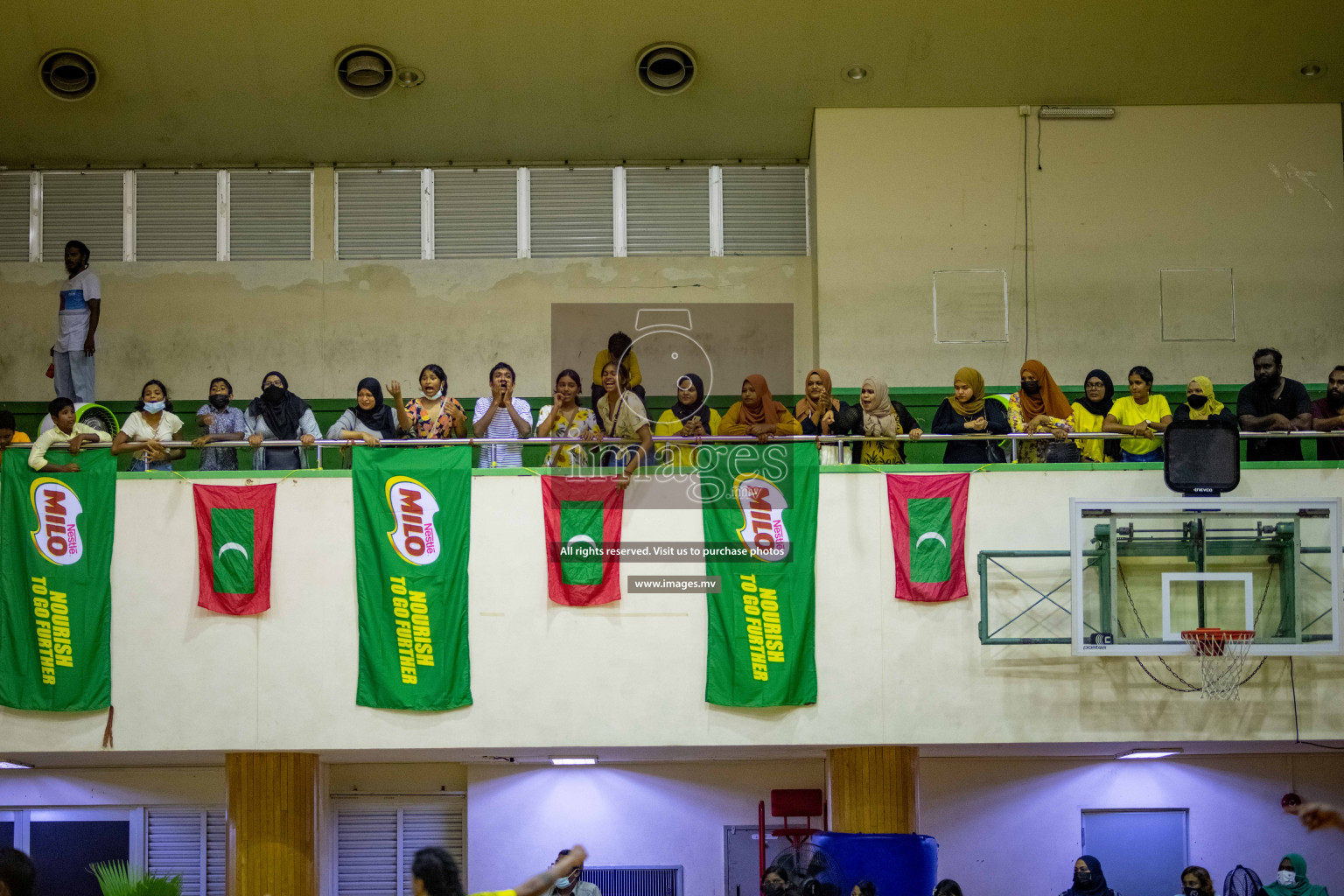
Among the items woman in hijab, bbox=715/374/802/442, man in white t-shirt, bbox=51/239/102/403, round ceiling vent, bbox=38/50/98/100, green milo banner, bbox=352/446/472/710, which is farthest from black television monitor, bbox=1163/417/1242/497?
round ceiling vent, bbox=38/50/98/100

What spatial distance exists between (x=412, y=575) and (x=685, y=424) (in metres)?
2.26

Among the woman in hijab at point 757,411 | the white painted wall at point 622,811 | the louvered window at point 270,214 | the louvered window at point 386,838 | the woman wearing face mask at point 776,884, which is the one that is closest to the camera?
the woman wearing face mask at point 776,884

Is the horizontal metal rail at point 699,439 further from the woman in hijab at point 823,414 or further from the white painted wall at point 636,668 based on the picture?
the white painted wall at point 636,668

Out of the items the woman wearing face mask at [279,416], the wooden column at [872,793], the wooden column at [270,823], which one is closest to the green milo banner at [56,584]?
the woman wearing face mask at [279,416]

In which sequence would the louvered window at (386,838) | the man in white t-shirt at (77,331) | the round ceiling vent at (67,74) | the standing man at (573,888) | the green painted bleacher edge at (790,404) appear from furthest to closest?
the louvered window at (386,838) < the round ceiling vent at (67,74) < the green painted bleacher edge at (790,404) < the man in white t-shirt at (77,331) < the standing man at (573,888)

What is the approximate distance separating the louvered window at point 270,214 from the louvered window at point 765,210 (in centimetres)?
421

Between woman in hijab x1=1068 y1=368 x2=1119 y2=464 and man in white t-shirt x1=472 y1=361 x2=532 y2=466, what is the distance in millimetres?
3878

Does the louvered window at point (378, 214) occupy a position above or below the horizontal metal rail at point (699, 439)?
above

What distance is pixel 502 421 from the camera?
902cm

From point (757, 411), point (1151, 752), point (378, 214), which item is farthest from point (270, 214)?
point (1151, 752)

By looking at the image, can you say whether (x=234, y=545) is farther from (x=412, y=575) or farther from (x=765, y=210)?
(x=765, y=210)

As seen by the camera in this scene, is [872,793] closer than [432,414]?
Yes

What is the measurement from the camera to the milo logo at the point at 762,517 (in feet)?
27.7

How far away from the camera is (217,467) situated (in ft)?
29.6
